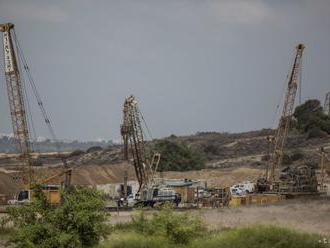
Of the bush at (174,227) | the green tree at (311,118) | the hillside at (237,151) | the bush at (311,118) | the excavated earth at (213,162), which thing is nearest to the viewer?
the bush at (174,227)

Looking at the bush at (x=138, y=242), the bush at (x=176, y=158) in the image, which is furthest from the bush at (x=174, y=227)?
the bush at (x=176, y=158)

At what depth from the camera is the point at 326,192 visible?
74.4m

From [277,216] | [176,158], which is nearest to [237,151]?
[176,158]

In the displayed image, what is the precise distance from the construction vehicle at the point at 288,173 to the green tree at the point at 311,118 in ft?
170

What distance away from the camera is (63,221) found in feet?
110

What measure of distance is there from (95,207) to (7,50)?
45944 mm

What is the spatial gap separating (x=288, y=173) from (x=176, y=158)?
133ft

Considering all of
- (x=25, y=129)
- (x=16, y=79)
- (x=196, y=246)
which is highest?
(x=16, y=79)

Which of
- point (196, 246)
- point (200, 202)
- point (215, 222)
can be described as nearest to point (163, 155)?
point (200, 202)

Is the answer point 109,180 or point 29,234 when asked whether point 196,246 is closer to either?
point 29,234

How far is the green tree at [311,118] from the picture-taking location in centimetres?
13512

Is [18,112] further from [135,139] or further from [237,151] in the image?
[237,151]

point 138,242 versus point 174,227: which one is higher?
point 174,227

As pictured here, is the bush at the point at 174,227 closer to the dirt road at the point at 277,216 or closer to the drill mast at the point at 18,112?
the dirt road at the point at 277,216
